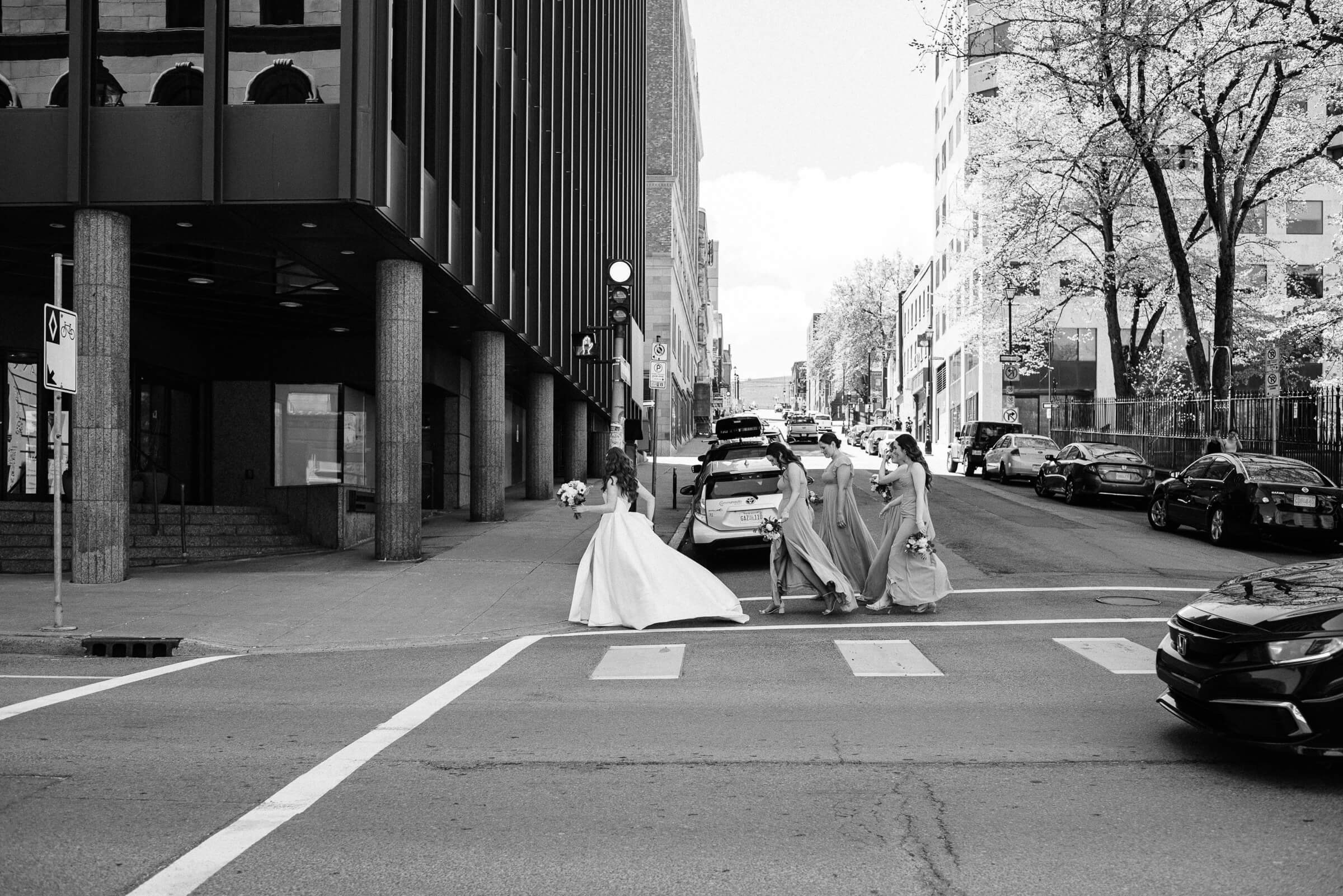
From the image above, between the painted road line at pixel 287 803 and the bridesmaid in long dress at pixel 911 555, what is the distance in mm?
5624

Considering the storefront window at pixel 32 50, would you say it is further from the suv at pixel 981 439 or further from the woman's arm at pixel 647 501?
the suv at pixel 981 439

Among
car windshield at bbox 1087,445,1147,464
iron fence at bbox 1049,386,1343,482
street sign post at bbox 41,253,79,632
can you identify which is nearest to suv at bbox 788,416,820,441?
iron fence at bbox 1049,386,1343,482

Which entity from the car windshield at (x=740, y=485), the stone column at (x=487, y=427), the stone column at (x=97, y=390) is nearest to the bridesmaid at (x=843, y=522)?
the car windshield at (x=740, y=485)

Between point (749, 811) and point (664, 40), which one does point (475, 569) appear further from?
point (664, 40)

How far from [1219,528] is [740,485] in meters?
8.69

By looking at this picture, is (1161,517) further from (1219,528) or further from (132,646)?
(132,646)

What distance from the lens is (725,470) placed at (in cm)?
1805

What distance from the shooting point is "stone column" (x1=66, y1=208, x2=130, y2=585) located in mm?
15297

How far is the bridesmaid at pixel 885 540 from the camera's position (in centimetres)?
1303

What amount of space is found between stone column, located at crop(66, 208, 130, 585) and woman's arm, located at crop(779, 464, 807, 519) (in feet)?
28.4

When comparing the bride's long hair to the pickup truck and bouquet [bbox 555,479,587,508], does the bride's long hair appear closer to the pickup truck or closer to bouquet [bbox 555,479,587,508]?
bouquet [bbox 555,479,587,508]

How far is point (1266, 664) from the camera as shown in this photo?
5980 mm

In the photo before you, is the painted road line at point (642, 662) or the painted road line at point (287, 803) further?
the painted road line at point (642, 662)

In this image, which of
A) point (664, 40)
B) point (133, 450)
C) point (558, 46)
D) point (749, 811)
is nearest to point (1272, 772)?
point (749, 811)
